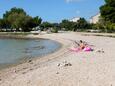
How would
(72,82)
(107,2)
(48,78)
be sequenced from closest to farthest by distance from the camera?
(72,82) < (48,78) < (107,2)

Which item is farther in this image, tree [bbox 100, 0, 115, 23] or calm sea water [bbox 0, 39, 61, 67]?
tree [bbox 100, 0, 115, 23]

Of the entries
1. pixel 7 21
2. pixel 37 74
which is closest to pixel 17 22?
pixel 7 21

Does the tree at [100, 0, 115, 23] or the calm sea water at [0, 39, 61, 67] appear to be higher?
the tree at [100, 0, 115, 23]

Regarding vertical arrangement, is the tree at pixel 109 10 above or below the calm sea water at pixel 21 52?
above

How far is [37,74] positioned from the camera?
53.7 feet

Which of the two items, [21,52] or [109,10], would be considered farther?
[109,10]

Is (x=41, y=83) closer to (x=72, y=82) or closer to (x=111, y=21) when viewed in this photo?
(x=72, y=82)

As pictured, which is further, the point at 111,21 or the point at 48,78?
the point at 111,21

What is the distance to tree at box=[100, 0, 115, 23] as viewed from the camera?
88.2 meters

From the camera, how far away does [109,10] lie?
289 feet

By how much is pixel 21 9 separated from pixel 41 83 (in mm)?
156538

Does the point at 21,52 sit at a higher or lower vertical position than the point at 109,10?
lower

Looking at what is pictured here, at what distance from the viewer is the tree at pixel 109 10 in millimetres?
88250

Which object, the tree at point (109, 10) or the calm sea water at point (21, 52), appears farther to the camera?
the tree at point (109, 10)
